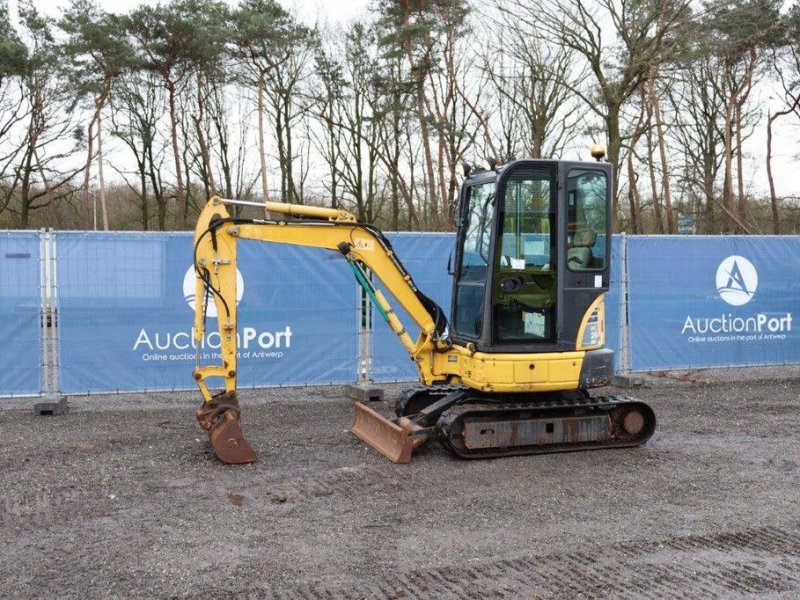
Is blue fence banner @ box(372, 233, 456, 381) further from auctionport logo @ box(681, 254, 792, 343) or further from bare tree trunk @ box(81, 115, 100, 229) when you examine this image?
bare tree trunk @ box(81, 115, 100, 229)

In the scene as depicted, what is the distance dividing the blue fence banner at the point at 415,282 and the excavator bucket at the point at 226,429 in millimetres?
3872

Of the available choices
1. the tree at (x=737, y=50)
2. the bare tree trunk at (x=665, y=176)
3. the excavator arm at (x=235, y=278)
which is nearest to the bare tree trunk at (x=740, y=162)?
the tree at (x=737, y=50)

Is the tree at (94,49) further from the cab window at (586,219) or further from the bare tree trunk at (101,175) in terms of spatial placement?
the cab window at (586,219)

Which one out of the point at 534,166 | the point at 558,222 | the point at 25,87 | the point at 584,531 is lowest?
the point at 584,531

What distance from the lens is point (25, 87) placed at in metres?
30.0

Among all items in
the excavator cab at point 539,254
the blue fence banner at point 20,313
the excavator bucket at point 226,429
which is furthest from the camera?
the blue fence banner at point 20,313

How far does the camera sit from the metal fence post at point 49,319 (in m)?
9.91

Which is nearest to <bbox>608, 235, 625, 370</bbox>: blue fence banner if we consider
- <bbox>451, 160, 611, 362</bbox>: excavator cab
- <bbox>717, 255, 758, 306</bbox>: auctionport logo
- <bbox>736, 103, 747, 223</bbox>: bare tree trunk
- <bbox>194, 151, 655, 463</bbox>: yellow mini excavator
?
<bbox>717, 255, 758, 306</bbox>: auctionport logo

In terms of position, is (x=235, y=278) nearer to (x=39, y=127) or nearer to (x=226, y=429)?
(x=226, y=429)

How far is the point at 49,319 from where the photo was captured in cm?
1001

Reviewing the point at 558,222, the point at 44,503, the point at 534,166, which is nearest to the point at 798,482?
the point at 558,222

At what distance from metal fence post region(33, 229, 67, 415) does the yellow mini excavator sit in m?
3.36

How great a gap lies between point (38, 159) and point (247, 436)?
27.3 m

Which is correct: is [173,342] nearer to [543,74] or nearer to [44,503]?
[44,503]
